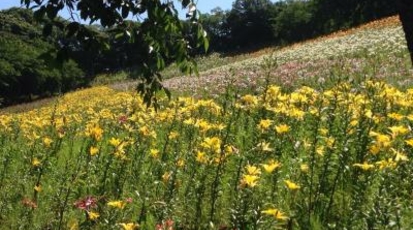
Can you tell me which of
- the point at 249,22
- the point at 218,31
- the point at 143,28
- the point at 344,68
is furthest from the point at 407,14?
the point at 218,31

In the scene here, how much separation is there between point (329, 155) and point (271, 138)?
174 centimetres

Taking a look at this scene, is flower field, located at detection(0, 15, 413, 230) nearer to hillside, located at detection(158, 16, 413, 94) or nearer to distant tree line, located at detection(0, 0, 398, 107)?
distant tree line, located at detection(0, 0, 398, 107)

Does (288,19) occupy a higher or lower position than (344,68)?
higher

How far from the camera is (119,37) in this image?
358 cm

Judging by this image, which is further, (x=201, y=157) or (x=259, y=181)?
(x=259, y=181)

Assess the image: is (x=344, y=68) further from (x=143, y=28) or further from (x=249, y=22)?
(x=249, y=22)

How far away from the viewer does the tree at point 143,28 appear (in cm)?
327

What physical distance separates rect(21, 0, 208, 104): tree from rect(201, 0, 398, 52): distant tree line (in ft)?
49.0

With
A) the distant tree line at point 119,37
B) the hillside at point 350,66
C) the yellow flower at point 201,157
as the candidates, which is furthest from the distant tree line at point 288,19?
the yellow flower at point 201,157

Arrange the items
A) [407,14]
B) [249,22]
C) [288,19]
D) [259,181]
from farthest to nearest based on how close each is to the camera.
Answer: [249,22]
[288,19]
[259,181]
[407,14]

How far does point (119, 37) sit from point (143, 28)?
0.17m

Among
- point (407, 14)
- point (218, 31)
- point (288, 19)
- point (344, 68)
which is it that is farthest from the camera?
point (218, 31)

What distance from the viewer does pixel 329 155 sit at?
4730 millimetres

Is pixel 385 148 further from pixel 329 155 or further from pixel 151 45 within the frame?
pixel 151 45
